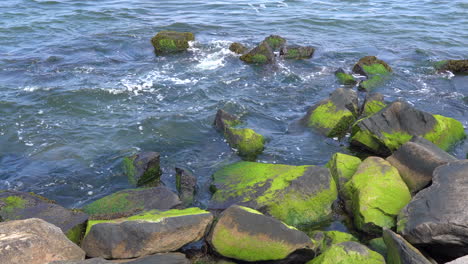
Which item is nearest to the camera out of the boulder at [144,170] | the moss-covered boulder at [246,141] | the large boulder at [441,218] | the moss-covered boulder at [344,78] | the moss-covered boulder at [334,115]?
the large boulder at [441,218]

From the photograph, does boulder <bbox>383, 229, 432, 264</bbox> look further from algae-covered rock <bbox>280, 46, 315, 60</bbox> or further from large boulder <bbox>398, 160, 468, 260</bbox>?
algae-covered rock <bbox>280, 46, 315, 60</bbox>

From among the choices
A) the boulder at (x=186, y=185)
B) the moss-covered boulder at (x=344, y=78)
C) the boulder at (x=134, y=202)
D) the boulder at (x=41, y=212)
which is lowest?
the boulder at (x=186, y=185)

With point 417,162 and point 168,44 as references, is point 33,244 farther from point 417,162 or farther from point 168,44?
point 168,44

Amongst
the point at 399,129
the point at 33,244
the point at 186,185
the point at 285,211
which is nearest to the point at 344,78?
the point at 399,129

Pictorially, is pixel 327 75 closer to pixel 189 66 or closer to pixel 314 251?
pixel 189 66

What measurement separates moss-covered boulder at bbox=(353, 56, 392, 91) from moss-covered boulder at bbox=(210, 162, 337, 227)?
316 inches

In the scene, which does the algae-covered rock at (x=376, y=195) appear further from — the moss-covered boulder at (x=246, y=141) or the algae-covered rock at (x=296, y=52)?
the algae-covered rock at (x=296, y=52)

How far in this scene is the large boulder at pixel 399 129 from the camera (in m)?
11.6

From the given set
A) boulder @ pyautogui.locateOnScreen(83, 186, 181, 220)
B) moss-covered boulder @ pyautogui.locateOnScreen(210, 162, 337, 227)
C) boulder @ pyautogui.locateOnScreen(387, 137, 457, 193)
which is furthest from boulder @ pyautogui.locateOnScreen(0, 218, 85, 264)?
boulder @ pyautogui.locateOnScreen(387, 137, 457, 193)

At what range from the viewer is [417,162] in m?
9.70

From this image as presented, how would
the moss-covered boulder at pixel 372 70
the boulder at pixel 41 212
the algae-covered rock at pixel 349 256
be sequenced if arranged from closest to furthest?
the algae-covered rock at pixel 349 256 < the boulder at pixel 41 212 < the moss-covered boulder at pixel 372 70

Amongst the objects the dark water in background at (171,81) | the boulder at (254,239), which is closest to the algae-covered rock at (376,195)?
the boulder at (254,239)

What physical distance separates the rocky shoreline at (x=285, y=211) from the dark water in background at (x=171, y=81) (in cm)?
75

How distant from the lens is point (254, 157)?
475 inches
